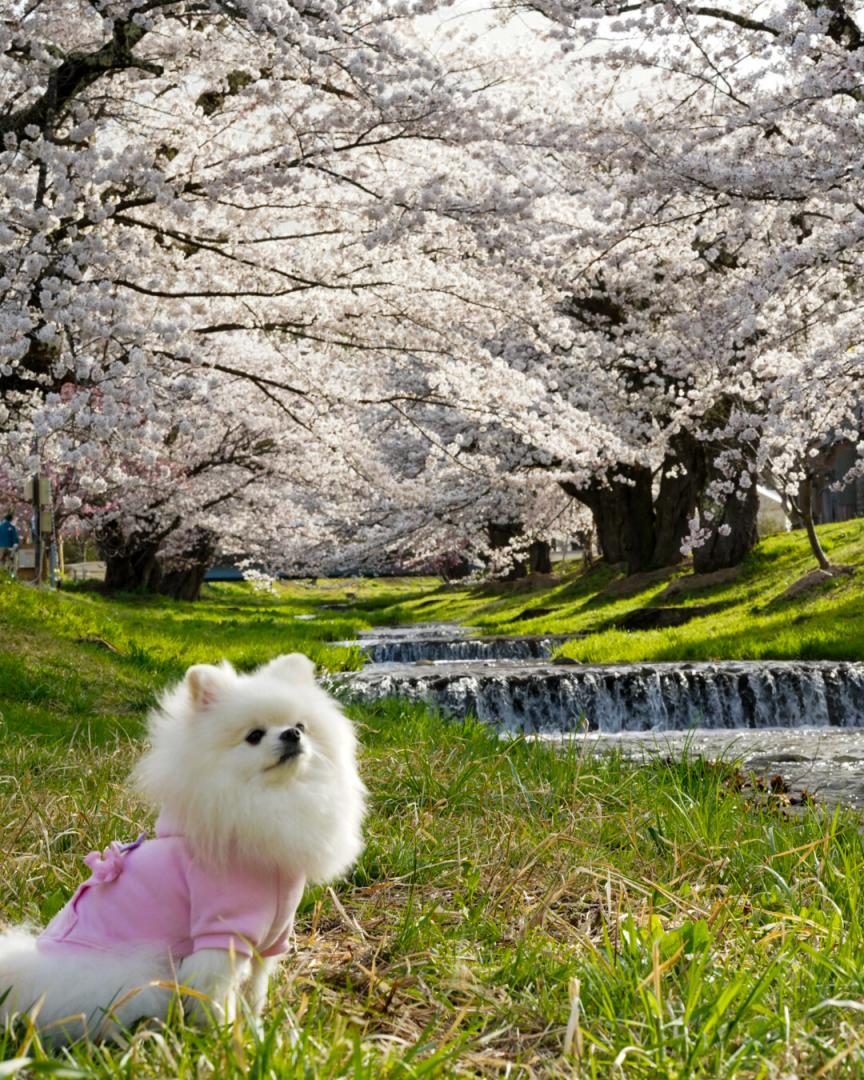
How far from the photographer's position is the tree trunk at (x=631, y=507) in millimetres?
27422

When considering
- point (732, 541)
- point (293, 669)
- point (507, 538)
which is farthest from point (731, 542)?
point (293, 669)

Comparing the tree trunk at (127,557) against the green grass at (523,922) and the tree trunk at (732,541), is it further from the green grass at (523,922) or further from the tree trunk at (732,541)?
the green grass at (523,922)

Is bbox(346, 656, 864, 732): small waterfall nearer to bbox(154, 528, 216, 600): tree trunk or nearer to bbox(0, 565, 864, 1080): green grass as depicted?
bbox(0, 565, 864, 1080): green grass

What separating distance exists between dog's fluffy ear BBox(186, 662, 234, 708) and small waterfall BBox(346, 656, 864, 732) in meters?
9.91

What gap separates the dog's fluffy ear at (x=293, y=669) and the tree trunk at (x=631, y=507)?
2370 centimetres

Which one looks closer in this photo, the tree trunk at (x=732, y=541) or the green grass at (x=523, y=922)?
the green grass at (x=523, y=922)

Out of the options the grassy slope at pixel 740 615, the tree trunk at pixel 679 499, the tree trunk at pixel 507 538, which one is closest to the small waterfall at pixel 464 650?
the grassy slope at pixel 740 615

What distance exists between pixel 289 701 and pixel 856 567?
1878cm

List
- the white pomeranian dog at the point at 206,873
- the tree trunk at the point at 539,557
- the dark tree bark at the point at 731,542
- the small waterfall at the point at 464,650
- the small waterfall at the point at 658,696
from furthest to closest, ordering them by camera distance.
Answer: the tree trunk at the point at 539,557
the dark tree bark at the point at 731,542
the small waterfall at the point at 464,650
the small waterfall at the point at 658,696
the white pomeranian dog at the point at 206,873

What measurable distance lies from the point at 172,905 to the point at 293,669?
28.1 inches

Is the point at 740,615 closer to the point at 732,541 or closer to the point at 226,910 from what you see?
the point at 732,541

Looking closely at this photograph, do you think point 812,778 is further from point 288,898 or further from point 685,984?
point 288,898

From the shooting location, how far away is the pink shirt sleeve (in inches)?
112

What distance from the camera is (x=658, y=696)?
13.4m
